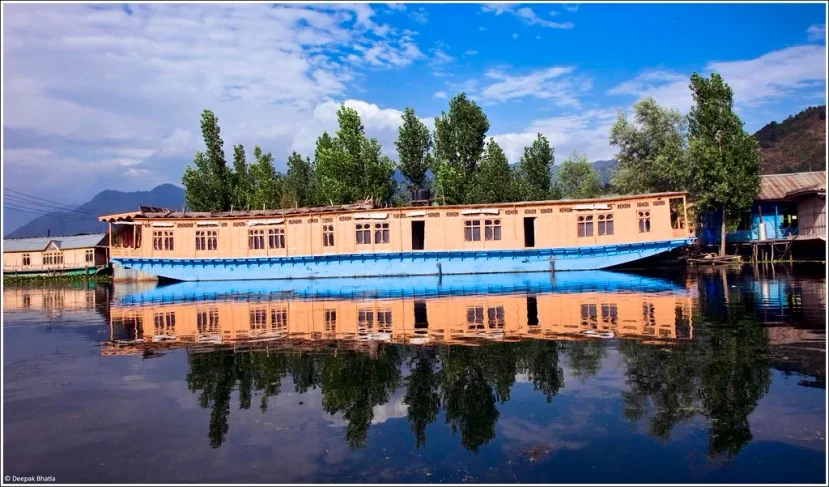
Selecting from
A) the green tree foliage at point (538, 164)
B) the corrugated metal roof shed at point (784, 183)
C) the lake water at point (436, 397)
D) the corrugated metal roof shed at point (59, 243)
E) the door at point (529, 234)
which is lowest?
the lake water at point (436, 397)

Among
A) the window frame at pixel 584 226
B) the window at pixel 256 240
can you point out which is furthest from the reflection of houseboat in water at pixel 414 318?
the window at pixel 256 240

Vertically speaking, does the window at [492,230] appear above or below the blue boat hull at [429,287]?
above

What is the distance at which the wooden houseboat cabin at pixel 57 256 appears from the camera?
4909 cm

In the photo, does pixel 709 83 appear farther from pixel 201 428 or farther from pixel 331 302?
pixel 201 428

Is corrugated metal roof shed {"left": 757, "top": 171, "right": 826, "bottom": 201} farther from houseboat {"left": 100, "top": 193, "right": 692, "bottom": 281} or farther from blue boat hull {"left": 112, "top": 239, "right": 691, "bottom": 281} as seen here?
blue boat hull {"left": 112, "top": 239, "right": 691, "bottom": 281}

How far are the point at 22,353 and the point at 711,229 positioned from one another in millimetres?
38396

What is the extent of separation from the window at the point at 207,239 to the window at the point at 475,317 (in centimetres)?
2180

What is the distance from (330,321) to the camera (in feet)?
48.8

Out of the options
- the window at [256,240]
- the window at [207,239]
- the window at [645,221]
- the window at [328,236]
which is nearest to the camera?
the window at [645,221]

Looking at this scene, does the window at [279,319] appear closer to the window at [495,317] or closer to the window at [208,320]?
the window at [208,320]

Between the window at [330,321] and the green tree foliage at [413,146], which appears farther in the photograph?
the green tree foliage at [413,146]

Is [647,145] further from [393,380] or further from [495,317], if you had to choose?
[393,380]

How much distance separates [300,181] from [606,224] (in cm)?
3421

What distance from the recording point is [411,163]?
45.5 metres
